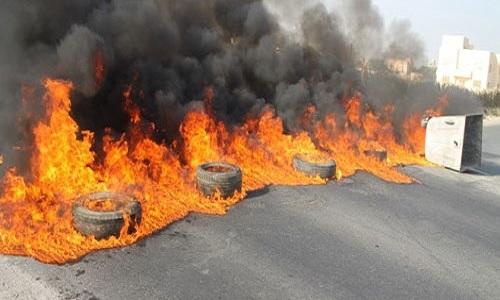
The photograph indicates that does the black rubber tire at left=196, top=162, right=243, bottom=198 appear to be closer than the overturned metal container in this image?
Yes

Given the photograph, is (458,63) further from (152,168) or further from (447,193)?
(152,168)

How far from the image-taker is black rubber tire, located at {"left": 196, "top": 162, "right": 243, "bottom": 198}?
30.0 feet

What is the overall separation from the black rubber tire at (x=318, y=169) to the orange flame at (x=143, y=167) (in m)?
0.18

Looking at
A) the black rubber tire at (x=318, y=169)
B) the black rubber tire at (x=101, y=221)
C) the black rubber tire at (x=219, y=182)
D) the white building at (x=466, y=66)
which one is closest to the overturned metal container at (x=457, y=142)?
the black rubber tire at (x=318, y=169)

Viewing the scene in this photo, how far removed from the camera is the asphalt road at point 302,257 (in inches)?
243

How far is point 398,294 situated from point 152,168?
5776 millimetres

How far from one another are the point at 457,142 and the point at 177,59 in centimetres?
887

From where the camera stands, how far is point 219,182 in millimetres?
9141

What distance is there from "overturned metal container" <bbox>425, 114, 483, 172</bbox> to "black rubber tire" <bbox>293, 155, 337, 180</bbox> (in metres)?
4.75

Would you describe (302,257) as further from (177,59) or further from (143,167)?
(177,59)

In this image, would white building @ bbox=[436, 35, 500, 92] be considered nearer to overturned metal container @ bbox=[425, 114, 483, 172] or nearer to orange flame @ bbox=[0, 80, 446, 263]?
overturned metal container @ bbox=[425, 114, 483, 172]

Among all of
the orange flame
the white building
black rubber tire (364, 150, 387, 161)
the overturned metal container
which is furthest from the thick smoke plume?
the white building

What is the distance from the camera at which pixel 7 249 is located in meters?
6.57

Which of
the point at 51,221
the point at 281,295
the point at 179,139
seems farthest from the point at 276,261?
the point at 179,139
